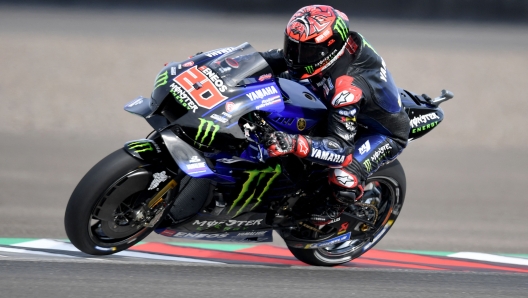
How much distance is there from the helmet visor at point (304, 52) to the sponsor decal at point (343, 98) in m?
0.23

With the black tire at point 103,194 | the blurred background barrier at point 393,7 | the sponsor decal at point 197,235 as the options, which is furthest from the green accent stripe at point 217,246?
the blurred background barrier at point 393,7

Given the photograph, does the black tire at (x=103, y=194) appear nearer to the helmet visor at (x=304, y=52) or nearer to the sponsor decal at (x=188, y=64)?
the sponsor decal at (x=188, y=64)

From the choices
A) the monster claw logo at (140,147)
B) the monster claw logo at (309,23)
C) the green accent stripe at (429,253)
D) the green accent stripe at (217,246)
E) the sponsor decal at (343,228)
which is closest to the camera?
the monster claw logo at (140,147)

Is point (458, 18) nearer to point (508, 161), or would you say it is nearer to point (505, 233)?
point (508, 161)

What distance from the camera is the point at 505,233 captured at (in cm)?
598

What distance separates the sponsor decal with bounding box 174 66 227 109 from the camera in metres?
3.77

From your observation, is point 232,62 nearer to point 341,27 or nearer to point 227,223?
point 341,27

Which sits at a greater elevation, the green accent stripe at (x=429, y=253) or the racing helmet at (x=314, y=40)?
the racing helmet at (x=314, y=40)

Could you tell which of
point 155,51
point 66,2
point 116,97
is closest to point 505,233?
point 116,97

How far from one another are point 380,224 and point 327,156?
124cm

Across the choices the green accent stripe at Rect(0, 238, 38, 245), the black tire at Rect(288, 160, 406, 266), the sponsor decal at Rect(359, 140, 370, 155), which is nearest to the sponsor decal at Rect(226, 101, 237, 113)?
the sponsor decal at Rect(359, 140, 370, 155)

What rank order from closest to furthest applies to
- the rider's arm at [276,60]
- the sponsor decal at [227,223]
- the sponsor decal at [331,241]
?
the sponsor decal at [227,223]
the rider's arm at [276,60]
the sponsor decal at [331,241]

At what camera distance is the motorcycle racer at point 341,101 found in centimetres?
397

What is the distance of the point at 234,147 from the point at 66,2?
336 inches
